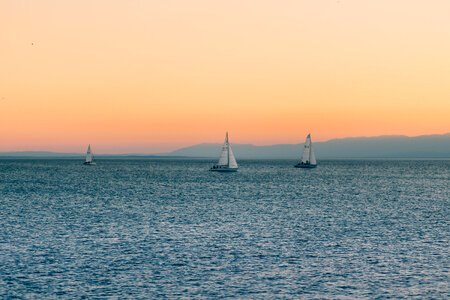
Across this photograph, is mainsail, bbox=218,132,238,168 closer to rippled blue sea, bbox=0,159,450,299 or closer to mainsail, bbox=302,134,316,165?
mainsail, bbox=302,134,316,165

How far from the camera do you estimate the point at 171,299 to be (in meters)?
24.1

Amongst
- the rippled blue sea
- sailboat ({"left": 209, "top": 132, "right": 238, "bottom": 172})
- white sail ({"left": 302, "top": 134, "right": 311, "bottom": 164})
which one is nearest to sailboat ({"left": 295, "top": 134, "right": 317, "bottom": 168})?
white sail ({"left": 302, "top": 134, "right": 311, "bottom": 164})

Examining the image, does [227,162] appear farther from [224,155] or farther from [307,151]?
[307,151]

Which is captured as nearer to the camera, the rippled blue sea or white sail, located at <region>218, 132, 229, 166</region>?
the rippled blue sea

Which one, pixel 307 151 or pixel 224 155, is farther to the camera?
pixel 307 151

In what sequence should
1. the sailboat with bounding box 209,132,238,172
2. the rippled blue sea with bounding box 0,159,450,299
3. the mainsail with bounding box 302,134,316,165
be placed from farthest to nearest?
the mainsail with bounding box 302,134,316,165, the sailboat with bounding box 209,132,238,172, the rippled blue sea with bounding box 0,159,450,299

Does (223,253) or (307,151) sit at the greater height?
(307,151)

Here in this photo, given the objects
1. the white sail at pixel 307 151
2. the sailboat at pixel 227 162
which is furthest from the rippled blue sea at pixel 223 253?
the white sail at pixel 307 151

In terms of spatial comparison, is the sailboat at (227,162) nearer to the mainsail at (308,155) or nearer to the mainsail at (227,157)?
the mainsail at (227,157)

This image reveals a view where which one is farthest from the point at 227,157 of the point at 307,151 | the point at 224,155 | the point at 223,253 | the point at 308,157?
the point at 223,253

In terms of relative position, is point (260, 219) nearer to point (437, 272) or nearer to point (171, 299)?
point (437, 272)

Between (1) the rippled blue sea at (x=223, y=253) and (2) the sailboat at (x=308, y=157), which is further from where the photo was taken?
(2) the sailboat at (x=308, y=157)

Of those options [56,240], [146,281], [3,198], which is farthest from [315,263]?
[3,198]

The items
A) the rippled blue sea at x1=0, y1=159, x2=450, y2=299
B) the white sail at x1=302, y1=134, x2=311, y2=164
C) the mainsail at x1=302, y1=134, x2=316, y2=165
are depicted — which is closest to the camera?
the rippled blue sea at x1=0, y1=159, x2=450, y2=299
